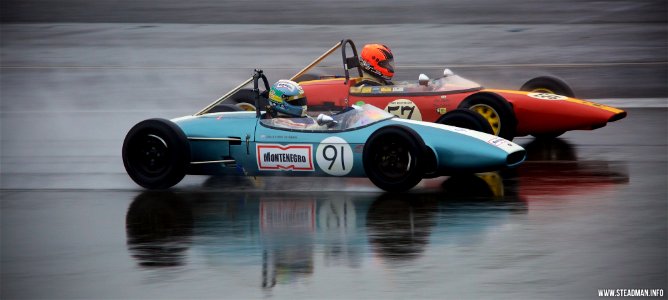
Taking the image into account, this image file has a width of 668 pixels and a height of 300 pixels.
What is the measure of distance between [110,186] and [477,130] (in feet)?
13.1

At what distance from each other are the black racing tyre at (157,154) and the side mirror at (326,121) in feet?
4.52

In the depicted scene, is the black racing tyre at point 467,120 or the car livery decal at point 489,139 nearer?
the car livery decal at point 489,139

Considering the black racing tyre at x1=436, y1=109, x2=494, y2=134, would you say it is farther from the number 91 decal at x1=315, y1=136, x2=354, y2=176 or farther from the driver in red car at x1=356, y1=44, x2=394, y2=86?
the driver in red car at x1=356, y1=44, x2=394, y2=86

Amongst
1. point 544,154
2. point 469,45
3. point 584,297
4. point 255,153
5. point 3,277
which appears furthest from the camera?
point 469,45

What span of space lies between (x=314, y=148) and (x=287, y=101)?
2.78ft

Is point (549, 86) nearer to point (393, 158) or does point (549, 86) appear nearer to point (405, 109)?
point (405, 109)

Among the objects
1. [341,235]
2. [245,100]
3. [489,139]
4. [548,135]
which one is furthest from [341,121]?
[548,135]

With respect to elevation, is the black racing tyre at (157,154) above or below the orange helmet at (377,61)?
below

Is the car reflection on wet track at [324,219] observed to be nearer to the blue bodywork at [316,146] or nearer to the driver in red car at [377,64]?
the blue bodywork at [316,146]

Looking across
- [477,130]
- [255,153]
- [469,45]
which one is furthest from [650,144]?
[469,45]

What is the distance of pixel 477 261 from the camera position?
8.85 meters

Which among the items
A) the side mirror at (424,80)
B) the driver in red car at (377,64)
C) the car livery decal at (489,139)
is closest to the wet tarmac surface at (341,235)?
the car livery decal at (489,139)

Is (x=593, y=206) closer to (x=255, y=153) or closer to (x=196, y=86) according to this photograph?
(x=255, y=153)

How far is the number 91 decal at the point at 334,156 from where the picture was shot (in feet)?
38.2
